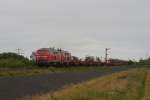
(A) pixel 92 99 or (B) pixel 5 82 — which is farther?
(B) pixel 5 82

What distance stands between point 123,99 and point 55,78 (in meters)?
11.5

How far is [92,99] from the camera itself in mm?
20016

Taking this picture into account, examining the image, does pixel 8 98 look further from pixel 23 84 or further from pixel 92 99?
pixel 23 84

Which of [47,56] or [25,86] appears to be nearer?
[25,86]

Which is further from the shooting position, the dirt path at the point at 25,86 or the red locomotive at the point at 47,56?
the red locomotive at the point at 47,56

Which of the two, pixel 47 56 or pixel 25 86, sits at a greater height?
pixel 47 56

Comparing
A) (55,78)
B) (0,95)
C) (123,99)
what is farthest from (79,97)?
(55,78)

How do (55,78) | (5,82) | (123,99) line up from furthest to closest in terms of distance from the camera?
1. (55,78)
2. (5,82)
3. (123,99)

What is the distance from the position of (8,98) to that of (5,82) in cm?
517

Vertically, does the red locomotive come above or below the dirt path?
above

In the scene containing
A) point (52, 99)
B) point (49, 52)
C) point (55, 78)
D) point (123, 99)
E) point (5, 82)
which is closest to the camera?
point (52, 99)

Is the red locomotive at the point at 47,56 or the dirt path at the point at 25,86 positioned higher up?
the red locomotive at the point at 47,56

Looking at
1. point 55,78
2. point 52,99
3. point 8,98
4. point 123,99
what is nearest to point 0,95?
point 8,98

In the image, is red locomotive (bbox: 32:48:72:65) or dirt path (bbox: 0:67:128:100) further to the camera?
red locomotive (bbox: 32:48:72:65)
